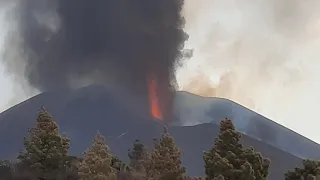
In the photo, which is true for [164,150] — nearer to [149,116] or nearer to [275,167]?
[275,167]

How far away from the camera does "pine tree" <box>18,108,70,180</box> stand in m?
31.6

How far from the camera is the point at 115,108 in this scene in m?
191

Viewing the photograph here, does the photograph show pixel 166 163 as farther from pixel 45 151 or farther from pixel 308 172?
pixel 45 151

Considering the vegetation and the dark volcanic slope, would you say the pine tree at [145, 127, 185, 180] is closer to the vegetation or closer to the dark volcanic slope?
the vegetation

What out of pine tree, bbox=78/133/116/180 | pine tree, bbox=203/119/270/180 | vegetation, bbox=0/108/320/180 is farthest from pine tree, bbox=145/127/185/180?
pine tree, bbox=78/133/116/180

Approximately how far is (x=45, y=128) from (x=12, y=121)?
159703mm

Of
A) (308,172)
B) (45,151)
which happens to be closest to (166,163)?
(308,172)

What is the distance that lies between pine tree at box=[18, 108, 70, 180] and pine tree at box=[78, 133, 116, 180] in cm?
487

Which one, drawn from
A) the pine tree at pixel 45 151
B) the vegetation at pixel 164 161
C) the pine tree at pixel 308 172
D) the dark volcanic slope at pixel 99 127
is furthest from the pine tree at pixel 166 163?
the dark volcanic slope at pixel 99 127

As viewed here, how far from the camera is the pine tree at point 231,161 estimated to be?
84.6 ft

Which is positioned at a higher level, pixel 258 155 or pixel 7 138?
pixel 7 138

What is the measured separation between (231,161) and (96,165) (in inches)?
290

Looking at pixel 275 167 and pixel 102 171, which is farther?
pixel 275 167

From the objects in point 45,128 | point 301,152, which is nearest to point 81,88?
point 301,152
